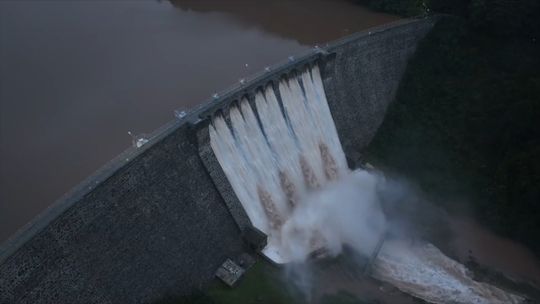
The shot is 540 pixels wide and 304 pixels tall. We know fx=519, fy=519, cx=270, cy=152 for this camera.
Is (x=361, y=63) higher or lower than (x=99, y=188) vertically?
lower

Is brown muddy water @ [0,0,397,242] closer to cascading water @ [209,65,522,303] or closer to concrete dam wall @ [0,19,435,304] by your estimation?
concrete dam wall @ [0,19,435,304]

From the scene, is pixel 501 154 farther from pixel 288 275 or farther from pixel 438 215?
pixel 288 275

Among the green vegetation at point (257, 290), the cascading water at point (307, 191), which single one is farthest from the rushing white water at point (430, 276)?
the green vegetation at point (257, 290)

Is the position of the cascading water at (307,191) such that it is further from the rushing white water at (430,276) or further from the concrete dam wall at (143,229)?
the concrete dam wall at (143,229)

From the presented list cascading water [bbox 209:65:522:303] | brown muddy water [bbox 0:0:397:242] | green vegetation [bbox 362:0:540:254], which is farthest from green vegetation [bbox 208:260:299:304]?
green vegetation [bbox 362:0:540:254]

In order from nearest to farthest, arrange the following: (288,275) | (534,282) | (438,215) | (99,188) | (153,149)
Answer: (99,188)
(153,149)
(288,275)
(534,282)
(438,215)

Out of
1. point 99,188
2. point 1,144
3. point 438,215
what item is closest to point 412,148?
point 438,215
